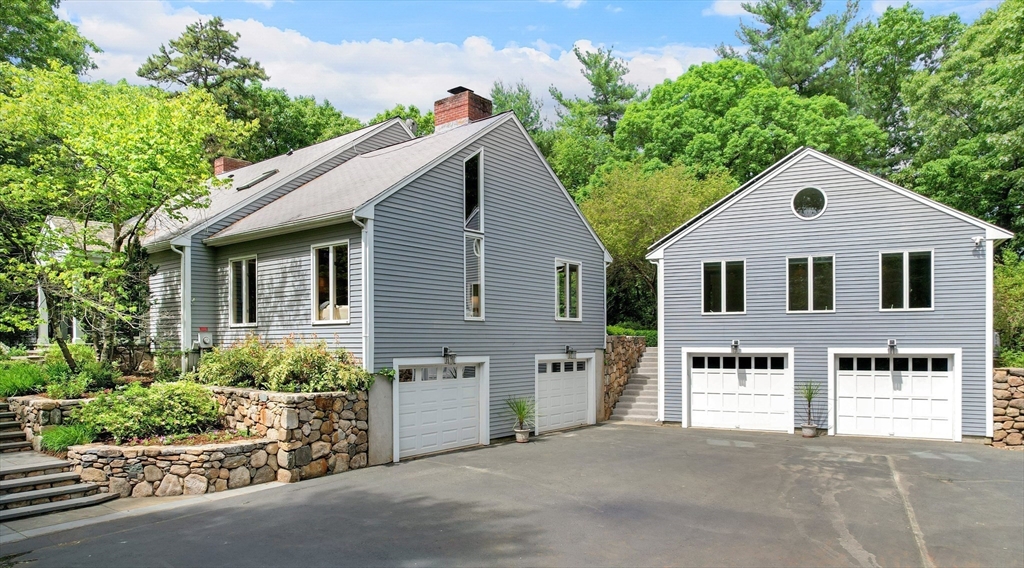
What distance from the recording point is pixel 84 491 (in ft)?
28.9

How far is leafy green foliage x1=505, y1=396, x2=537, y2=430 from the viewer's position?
1423 cm

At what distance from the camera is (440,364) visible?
12.7 metres

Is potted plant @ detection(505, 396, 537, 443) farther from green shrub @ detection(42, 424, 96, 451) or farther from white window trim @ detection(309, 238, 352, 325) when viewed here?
green shrub @ detection(42, 424, 96, 451)

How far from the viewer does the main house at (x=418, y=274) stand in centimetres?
1171

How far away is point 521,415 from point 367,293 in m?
4.91

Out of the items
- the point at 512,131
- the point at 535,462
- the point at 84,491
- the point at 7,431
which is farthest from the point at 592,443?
the point at 7,431

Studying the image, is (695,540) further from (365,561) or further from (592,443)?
(592,443)

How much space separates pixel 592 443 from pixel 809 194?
27.2 ft

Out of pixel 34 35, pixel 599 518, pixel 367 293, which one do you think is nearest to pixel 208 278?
pixel 367 293

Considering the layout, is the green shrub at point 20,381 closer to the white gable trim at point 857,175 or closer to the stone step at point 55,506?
the stone step at point 55,506

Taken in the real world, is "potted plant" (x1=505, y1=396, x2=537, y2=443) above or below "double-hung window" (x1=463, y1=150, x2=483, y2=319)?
below

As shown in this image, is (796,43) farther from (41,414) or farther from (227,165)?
(41,414)

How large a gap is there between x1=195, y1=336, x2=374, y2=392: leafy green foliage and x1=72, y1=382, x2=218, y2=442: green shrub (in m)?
0.79

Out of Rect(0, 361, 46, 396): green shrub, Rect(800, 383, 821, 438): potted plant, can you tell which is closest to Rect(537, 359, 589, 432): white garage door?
Rect(800, 383, 821, 438): potted plant
